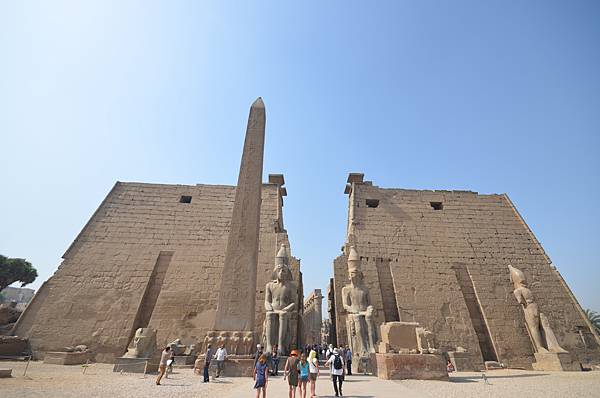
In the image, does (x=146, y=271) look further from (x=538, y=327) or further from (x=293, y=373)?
(x=538, y=327)

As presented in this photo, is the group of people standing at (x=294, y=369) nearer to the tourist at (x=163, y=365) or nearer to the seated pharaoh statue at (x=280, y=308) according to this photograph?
the tourist at (x=163, y=365)

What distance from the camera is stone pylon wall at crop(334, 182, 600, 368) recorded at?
33.1ft

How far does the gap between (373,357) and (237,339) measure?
294 centimetres

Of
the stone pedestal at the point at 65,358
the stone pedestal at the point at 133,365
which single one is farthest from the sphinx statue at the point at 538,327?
the stone pedestal at the point at 65,358

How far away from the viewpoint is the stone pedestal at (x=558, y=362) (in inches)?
325

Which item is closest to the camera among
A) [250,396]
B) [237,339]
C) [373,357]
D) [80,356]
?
[250,396]

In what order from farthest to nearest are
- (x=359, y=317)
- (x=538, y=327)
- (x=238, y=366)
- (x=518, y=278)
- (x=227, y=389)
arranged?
(x=518, y=278)
(x=538, y=327)
(x=359, y=317)
(x=238, y=366)
(x=227, y=389)

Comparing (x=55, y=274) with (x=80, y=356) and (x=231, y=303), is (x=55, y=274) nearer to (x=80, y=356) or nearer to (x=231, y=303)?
(x=80, y=356)

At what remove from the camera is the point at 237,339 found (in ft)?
17.6

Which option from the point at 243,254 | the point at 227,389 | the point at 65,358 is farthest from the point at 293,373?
the point at 65,358

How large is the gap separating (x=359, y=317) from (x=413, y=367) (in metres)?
2.36

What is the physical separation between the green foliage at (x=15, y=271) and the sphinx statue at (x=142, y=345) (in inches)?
871

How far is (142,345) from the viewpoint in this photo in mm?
7141

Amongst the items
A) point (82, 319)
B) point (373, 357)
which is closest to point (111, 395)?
point (373, 357)
